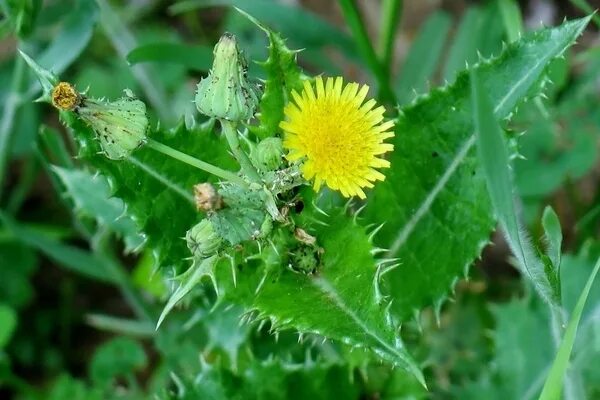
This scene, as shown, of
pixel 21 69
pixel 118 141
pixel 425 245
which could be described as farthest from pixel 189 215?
pixel 21 69

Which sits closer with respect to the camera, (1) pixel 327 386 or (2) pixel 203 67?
(1) pixel 327 386

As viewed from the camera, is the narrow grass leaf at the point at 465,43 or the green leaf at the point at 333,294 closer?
the green leaf at the point at 333,294

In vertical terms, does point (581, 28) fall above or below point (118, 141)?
above

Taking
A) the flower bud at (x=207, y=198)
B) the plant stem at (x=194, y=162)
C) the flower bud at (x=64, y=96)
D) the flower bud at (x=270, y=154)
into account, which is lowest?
the flower bud at (x=207, y=198)

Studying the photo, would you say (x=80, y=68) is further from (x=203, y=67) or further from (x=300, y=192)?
(x=300, y=192)

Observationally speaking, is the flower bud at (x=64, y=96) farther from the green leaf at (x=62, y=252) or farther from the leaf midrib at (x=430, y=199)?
the green leaf at (x=62, y=252)

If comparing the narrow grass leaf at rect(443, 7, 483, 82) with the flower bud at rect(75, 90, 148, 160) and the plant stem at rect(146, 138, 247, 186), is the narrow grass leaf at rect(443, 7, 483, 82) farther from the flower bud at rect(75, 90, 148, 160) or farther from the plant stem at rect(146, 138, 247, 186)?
the flower bud at rect(75, 90, 148, 160)

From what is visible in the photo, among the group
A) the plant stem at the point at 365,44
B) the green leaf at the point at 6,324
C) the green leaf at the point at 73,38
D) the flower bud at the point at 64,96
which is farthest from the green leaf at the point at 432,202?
the green leaf at the point at 6,324

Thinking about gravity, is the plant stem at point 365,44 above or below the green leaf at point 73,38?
above
